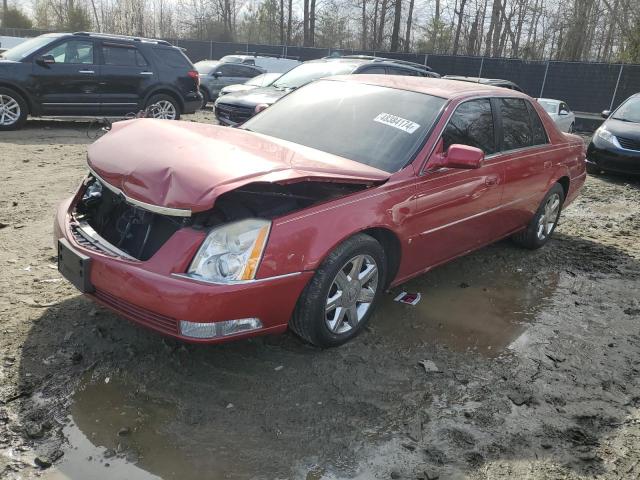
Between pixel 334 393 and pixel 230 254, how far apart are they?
981 mm

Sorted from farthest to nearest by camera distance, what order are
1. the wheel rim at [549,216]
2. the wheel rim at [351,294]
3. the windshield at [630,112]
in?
the windshield at [630,112] → the wheel rim at [549,216] → the wheel rim at [351,294]

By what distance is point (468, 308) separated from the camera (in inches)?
171

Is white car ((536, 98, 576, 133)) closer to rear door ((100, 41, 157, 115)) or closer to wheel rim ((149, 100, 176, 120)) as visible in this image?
wheel rim ((149, 100, 176, 120))

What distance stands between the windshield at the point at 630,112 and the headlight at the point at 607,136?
1.88ft

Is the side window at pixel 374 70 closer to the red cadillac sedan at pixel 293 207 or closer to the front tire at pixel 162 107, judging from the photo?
the front tire at pixel 162 107

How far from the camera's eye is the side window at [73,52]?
9.89m

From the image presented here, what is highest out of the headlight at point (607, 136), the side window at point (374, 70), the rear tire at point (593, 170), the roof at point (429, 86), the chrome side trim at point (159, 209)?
the roof at point (429, 86)

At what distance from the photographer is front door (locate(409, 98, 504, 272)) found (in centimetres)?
387

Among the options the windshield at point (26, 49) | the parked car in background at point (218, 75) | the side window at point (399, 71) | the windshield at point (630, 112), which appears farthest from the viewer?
the parked car in background at point (218, 75)

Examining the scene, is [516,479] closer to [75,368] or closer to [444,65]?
[75,368]

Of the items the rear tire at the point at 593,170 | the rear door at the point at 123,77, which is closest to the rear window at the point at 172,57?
the rear door at the point at 123,77

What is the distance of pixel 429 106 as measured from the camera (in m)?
4.12

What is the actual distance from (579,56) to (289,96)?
30781 millimetres

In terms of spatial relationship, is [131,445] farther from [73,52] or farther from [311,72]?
[73,52]
